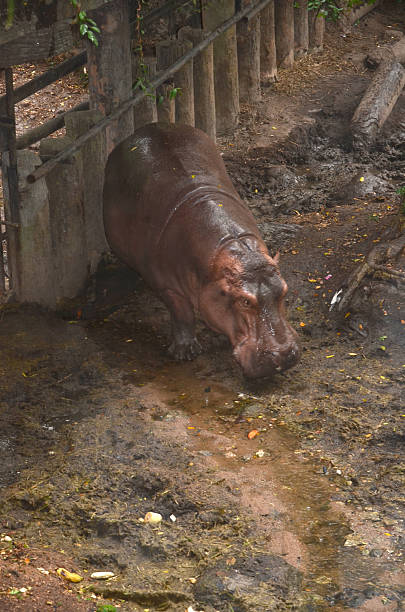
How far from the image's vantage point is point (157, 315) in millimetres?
7000

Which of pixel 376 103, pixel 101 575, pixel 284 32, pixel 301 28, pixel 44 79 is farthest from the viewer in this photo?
pixel 301 28

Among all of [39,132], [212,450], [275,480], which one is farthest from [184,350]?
[39,132]

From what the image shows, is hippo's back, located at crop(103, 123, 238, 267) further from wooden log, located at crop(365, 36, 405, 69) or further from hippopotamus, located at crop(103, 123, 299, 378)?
wooden log, located at crop(365, 36, 405, 69)

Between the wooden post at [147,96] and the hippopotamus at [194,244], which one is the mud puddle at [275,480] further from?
the wooden post at [147,96]

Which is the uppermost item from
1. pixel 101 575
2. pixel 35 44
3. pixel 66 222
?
pixel 35 44

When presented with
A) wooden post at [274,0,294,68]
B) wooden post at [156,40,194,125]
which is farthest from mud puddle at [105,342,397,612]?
wooden post at [274,0,294,68]

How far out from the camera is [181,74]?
317 inches

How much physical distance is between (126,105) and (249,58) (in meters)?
2.97

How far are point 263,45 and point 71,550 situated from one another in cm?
726

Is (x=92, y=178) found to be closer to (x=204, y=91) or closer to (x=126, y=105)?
(x=126, y=105)

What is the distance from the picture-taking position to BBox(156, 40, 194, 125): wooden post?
7.69 meters

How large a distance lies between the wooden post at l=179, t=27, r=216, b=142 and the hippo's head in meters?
3.14

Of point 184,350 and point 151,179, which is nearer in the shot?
point 184,350

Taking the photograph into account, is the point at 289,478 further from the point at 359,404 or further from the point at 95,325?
the point at 95,325
